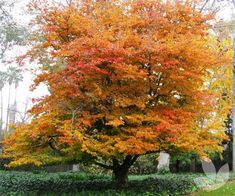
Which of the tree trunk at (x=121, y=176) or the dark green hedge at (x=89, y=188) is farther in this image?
the tree trunk at (x=121, y=176)

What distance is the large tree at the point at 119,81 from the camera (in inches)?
319

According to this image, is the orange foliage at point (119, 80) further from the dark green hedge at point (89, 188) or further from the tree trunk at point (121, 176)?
the tree trunk at point (121, 176)

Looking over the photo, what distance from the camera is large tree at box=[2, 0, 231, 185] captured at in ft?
26.6

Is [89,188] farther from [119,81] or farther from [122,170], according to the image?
[119,81]

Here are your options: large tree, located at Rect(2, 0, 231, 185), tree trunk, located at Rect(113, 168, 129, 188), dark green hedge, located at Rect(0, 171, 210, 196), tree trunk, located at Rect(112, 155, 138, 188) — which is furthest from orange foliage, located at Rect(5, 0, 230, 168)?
tree trunk, located at Rect(113, 168, 129, 188)

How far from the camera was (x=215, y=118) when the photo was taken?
33.2 feet

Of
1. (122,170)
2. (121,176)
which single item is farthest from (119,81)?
(121,176)

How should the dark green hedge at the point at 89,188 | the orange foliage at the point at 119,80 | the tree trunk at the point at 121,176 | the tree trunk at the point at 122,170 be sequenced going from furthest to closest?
the tree trunk at the point at 121,176, the tree trunk at the point at 122,170, the dark green hedge at the point at 89,188, the orange foliage at the point at 119,80

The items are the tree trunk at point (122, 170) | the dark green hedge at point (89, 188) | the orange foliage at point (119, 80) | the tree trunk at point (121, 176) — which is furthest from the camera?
the tree trunk at point (121, 176)

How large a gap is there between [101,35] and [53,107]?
7.26 ft

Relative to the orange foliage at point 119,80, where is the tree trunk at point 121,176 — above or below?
below

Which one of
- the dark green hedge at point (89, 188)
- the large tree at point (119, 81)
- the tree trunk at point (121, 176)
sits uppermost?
the large tree at point (119, 81)

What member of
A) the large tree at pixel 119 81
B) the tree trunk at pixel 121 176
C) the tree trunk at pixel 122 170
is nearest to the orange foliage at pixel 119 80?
the large tree at pixel 119 81

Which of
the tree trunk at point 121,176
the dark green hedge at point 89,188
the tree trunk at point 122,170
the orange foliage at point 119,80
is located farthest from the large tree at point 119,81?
the tree trunk at point 121,176
